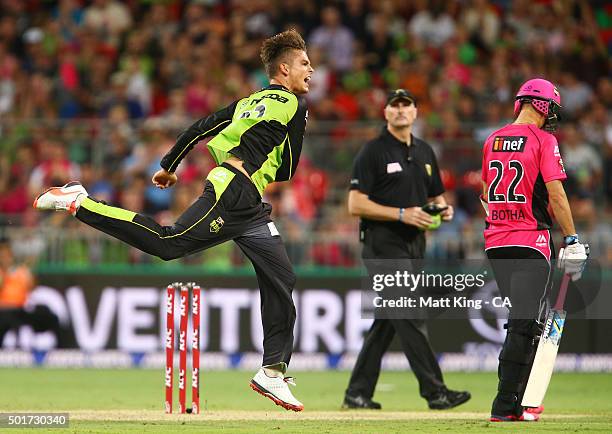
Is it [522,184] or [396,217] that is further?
[396,217]

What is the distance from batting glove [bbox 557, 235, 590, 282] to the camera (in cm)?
889

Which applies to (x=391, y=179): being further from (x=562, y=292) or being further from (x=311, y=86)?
(x=311, y=86)

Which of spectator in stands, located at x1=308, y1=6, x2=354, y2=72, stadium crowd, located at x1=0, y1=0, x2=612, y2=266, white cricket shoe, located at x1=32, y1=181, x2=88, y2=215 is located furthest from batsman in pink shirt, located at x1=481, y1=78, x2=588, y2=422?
spectator in stands, located at x1=308, y1=6, x2=354, y2=72

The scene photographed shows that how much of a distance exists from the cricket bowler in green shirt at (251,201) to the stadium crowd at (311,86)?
7252 millimetres

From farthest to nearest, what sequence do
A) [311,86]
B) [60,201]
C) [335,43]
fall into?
[335,43], [311,86], [60,201]

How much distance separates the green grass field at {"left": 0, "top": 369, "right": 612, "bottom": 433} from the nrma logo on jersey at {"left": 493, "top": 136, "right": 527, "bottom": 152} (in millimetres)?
2110

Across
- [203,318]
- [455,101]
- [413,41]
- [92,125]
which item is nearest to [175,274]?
[203,318]

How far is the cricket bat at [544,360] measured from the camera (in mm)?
9125

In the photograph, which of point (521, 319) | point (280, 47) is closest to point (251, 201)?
point (280, 47)

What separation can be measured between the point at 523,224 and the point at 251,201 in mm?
2135

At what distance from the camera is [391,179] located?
11.0 meters

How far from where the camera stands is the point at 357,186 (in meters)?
11.0

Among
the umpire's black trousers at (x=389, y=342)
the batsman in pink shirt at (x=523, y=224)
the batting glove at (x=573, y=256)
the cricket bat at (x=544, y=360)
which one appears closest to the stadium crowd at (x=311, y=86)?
the umpire's black trousers at (x=389, y=342)

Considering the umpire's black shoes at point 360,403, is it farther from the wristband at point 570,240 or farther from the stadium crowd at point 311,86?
the stadium crowd at point 311,86
